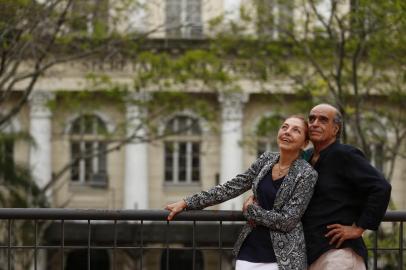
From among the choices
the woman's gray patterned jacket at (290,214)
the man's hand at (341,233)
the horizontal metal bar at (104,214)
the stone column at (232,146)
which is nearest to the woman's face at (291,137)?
the woman's gray patterned jacket at (290,214)

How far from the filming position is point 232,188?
7.99m

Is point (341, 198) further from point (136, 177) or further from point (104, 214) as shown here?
point (136, 177)

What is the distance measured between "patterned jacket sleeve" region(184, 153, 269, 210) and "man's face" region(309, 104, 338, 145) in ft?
Answer: 1.35

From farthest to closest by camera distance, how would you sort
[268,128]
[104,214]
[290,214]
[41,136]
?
[41,136] → [268,128] → [104,214] → [290,214]

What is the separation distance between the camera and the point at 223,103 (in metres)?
36.9

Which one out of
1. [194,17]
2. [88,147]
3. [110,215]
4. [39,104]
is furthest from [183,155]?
[110,215]

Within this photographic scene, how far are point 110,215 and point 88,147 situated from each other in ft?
95.3

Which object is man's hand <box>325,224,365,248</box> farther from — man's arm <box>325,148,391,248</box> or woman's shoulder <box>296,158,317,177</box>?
woman's shoulder <box>296,158,317,177</box>

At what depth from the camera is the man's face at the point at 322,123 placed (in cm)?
761

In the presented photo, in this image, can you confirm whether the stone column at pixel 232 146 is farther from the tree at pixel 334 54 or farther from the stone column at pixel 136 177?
the tree at pixel 334 54

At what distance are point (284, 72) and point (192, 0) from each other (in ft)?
42.1

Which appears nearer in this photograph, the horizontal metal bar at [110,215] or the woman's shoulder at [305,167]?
the woman's shoulder at [305,167]

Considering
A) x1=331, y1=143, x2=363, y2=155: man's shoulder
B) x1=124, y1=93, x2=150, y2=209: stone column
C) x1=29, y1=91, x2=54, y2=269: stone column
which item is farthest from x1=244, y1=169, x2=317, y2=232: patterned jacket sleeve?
x1=124, y1=93, x2=150, y2=209: stone column

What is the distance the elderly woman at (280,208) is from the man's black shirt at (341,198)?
9cm
